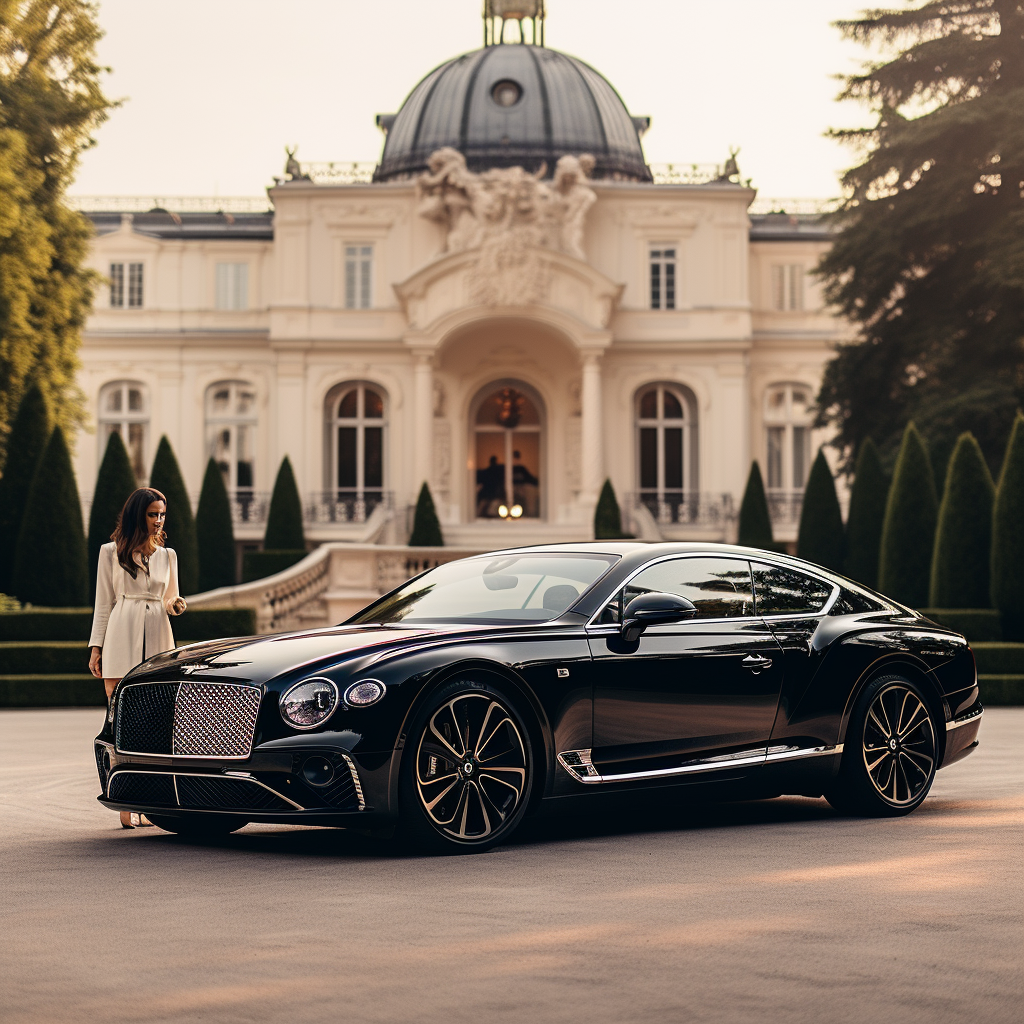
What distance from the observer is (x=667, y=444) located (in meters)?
43.2

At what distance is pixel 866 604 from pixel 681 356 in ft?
112

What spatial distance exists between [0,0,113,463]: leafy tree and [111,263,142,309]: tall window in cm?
1184

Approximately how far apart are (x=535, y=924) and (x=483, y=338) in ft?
123

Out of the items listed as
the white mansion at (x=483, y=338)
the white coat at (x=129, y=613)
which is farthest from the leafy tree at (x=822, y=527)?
the white coat at (x=129, y=613)

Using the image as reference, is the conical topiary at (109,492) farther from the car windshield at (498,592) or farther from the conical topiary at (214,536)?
the car windshield at (498,592)

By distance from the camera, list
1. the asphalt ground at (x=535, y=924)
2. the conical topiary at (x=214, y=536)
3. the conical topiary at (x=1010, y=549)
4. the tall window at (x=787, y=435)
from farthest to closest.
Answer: the tall window at (x=787, y=435) < the conical topiary at (x=214, y=536) < the conical topiary at (x=1010, y=549) < the asphalt ground at (x=535, y=924)

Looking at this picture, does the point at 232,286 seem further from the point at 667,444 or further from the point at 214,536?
the point at 214,536

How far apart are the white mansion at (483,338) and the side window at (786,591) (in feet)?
99.1

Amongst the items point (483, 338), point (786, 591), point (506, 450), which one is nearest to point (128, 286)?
point (483, 338)

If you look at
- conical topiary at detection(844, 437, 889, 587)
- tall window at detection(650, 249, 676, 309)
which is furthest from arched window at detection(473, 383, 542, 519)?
conical topiary at detection(844, 437, 889, 587)

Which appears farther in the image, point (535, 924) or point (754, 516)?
point (754, 516)

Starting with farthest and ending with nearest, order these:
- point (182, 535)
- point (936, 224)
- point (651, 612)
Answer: point (936, 224) < point (182, 535) < point (651, 612)

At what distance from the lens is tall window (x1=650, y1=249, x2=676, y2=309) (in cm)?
4284

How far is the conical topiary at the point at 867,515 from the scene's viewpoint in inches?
→ 1142
